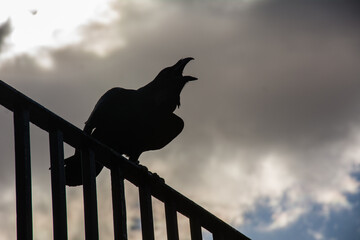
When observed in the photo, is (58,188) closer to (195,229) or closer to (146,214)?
(146,214)

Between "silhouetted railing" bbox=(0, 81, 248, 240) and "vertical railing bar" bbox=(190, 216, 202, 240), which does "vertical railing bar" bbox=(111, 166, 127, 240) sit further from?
"vertical railing bar" bbox=(190, 216, 202, 240)

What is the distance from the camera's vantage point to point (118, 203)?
351cm

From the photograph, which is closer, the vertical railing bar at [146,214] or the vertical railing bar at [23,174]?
the vertical railing bar at [23,174]

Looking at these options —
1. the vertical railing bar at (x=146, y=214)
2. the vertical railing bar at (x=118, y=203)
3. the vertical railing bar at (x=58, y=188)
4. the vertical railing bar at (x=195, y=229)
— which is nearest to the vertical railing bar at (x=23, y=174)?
the vertical railing bar at (x=58, y=188)

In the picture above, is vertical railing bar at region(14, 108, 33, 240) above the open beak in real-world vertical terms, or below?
below

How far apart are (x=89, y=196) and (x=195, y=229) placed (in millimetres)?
1196

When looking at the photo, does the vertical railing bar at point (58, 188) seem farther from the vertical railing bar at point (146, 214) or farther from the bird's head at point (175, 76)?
the bird's head at point (175, 76)

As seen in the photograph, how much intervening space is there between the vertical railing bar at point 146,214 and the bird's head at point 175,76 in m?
3.79

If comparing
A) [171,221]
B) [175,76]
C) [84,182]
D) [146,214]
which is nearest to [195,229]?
[171,221]

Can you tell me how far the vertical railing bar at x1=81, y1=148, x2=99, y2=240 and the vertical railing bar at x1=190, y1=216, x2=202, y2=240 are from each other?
1072 millimetres

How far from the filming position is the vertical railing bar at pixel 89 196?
3.15m

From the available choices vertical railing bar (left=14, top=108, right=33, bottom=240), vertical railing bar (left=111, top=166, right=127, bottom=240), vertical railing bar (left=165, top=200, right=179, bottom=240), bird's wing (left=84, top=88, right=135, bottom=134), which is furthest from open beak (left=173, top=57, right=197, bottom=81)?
vertical railing bar (left=14, top=108, right=33, bottom=240)

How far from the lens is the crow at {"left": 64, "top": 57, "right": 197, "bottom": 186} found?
24.0 feet

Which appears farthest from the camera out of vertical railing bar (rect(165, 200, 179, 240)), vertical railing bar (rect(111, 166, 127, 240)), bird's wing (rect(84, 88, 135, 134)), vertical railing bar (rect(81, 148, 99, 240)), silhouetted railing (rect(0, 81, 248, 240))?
bird's wing (rect(84, 88, 135, 134))
